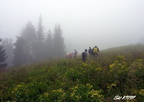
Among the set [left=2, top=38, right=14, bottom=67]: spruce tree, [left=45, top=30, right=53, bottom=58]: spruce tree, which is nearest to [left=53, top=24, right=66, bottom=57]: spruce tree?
[left=45, top=30, right=53, bottom=58]: spruce tree

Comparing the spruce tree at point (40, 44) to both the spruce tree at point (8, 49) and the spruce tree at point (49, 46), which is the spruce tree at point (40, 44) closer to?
the spruce tree at point (49, 46)

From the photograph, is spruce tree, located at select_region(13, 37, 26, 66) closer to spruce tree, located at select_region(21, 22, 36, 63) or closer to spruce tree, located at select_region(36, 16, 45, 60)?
spruce tree, located at select_region(21, 22, 36, 63)

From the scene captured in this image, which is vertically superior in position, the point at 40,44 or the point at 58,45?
the point at 40,44

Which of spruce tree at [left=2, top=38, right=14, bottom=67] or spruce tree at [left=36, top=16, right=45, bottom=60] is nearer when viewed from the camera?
spruce tree at [left=36, top=16, right=45, bottom=60]

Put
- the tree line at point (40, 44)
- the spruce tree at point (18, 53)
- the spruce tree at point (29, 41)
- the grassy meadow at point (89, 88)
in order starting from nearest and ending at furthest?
the grassy meadow at point (89, 88) < the spruce tree at point (18, 53) < the tree line at point (40, 44) < the spruce tree at point (29, 41)

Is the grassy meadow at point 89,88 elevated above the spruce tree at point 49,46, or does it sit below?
below

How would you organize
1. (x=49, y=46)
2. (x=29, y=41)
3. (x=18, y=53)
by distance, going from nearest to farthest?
(x=18, y=53) < (x=49, y=46) < (x=29, y=41)

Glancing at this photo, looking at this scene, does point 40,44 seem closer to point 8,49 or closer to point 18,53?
point 18,53

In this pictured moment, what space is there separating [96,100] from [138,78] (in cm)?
317

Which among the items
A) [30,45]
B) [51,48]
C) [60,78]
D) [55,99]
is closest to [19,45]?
[30,45]

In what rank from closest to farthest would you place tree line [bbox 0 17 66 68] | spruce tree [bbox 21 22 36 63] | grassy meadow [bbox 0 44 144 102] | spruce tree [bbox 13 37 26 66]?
grassy meadow [bbox 0 44 144 102], spruce tree [bbox 13 37 26 66], tree line [bbox 0 17 66 68], spruce tree [bbox 21 22 36 63]

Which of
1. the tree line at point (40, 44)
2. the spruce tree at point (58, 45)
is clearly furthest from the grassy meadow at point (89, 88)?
the spruce tree at point (58, 45)

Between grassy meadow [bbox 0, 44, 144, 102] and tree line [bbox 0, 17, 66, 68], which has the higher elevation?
tree line [bbox 0, 17, 66, 68]

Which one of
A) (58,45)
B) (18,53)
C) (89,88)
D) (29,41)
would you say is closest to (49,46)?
(58,45)
